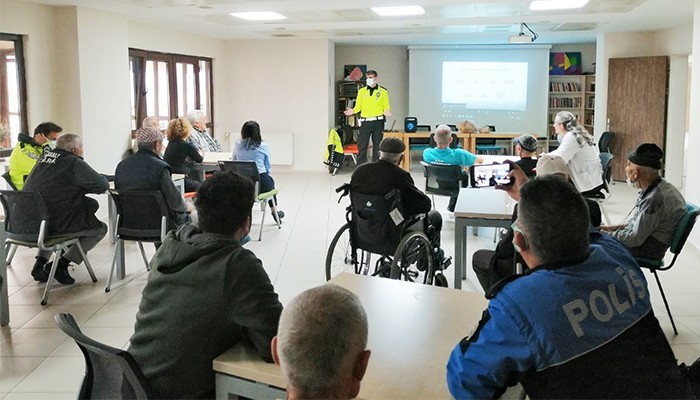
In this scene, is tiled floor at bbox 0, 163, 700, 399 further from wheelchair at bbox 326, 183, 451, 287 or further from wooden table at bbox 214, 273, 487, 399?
wooden table at bbox 214, 273, 487, 399

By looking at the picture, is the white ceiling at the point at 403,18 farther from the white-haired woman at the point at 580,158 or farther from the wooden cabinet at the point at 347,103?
the white-haired woman at the point at 580,158

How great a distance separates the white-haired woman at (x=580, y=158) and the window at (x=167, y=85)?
609 centimetres

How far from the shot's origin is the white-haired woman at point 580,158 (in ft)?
21.5

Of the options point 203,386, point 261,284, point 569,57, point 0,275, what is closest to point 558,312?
point 261,284

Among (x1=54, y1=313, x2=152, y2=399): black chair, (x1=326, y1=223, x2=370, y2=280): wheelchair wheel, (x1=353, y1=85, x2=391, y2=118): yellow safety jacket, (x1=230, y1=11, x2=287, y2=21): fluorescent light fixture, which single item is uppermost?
(x1=230, y1=11, x2=287, y2=21): fluorescent light fixture

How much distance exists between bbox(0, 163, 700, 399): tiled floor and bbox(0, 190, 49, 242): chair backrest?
1.61 ft

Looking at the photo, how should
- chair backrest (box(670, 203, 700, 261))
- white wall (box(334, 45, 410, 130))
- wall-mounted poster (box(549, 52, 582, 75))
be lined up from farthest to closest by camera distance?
white wall (box(334, 45, 410, 130)), wall-mounted poster (box(549, 52, 582, 75)), chair backrest (box(670, 203, 700, 261))

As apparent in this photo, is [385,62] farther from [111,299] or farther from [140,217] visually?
[111,299]

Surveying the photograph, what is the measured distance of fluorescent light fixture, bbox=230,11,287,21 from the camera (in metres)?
8.77

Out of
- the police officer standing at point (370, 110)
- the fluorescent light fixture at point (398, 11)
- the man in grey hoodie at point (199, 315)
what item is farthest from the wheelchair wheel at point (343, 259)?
the police officer standing at point (370, 110)

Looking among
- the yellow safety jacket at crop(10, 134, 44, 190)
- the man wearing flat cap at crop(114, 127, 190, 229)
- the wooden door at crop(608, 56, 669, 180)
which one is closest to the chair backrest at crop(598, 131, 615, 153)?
the wooden door at crop(608, 56, 669, 180)

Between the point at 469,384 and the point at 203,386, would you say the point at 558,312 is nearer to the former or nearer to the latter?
the point at 469,384

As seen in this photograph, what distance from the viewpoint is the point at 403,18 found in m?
9.26

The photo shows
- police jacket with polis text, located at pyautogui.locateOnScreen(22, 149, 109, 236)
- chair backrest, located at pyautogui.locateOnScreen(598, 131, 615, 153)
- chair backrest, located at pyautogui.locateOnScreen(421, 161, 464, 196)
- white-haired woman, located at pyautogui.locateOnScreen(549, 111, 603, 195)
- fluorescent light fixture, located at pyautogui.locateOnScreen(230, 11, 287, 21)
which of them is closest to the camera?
police jacket with polis text, located at pyautogui.locateOnScreen(22, 149, 109, 236)
